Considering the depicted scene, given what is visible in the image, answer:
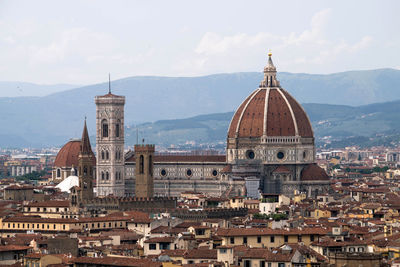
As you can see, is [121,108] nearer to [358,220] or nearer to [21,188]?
[21,188]

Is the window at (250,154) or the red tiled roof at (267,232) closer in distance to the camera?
the red tiled roof at (267,232)

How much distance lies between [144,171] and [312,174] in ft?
56.6

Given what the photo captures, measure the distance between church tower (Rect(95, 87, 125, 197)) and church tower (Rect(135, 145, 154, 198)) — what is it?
10.8 meters

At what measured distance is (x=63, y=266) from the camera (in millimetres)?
59094

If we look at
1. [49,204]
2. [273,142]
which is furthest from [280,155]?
[49,204]

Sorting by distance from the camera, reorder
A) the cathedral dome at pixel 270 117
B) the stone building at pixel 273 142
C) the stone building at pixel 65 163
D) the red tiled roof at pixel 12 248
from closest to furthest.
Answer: the red tiled roof at pixel 12 248 → the stone building at pixel 273 142 → the cathedral dome at pixel 270 117 → the stone building at pixel 65 163

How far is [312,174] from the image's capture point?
142125 mm

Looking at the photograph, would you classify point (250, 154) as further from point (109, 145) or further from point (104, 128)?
point (104, 128)

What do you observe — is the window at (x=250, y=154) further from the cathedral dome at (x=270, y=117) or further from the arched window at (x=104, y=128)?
the arched window at (x=104, y=128)

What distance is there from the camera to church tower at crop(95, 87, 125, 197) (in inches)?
5782

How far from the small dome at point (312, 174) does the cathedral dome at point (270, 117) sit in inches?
149

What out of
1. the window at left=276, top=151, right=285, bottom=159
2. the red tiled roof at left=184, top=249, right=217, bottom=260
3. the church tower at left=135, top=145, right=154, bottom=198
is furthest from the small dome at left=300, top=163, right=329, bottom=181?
the red tiled roof at left=184, top=249, right=217, bottom=260

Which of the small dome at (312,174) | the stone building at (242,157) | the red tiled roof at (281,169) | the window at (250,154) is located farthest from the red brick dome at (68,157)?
the small dome at (312,174)

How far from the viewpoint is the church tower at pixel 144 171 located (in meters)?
134
